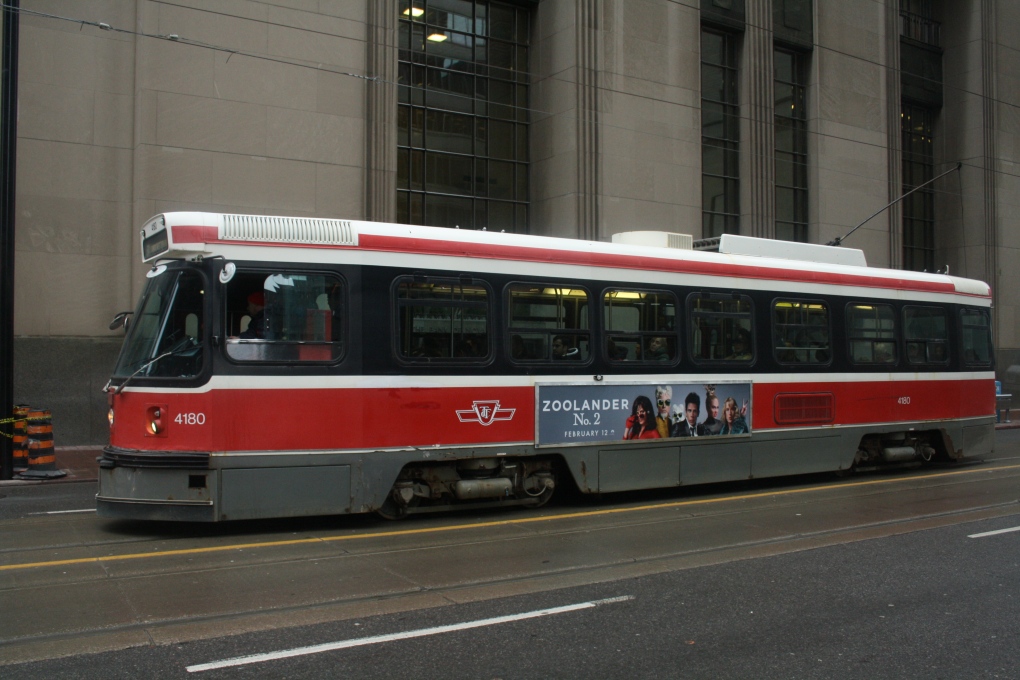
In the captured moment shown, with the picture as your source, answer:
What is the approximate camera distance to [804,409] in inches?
512

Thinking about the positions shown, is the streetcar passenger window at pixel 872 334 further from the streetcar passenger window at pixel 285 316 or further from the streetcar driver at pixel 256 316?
the streetcar driver at pixel 256 316

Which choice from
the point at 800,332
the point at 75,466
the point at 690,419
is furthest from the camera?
the point at 75,466

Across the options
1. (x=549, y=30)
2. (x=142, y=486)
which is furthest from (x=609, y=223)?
(x=142, y=486)

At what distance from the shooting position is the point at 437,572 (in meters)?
7.64

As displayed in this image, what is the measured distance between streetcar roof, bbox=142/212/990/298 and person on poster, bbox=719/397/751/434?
5.87ft

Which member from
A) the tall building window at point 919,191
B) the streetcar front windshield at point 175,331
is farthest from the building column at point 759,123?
the streetcar front windshield at point 175,331

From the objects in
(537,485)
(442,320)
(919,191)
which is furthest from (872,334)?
(919,191)

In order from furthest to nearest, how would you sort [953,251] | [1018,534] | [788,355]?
[953,251], [788,355], [1018,534]

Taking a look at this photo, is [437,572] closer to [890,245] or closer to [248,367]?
[248,367]

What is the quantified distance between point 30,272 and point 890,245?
26.1m

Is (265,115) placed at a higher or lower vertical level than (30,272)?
higher

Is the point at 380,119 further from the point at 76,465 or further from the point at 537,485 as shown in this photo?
the point at 537,485

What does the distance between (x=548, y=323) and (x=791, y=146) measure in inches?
836

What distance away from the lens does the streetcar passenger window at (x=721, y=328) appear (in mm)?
11867
